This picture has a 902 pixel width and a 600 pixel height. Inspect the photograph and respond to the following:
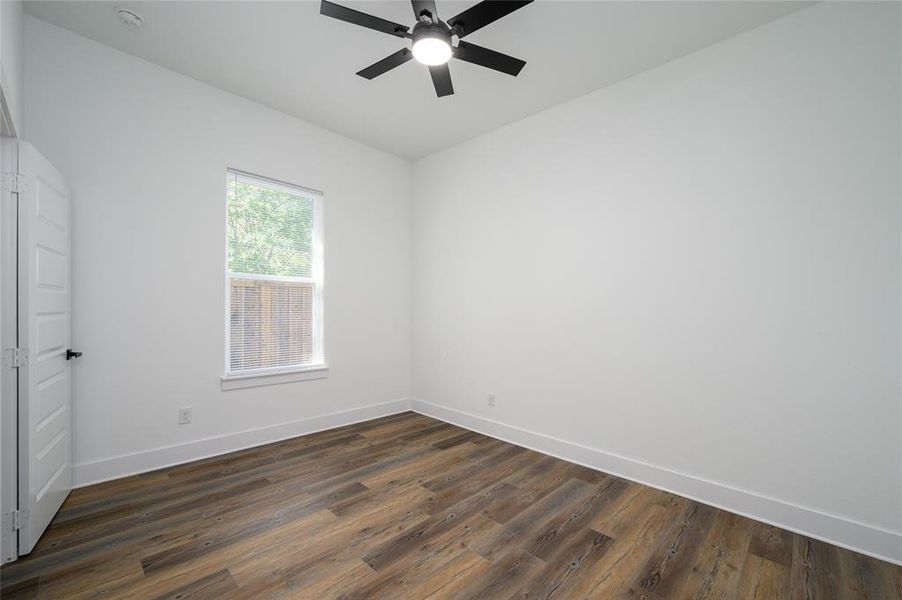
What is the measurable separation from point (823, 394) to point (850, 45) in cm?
198

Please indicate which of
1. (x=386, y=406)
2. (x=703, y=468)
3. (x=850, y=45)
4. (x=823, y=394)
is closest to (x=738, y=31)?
(x=850, y=45)

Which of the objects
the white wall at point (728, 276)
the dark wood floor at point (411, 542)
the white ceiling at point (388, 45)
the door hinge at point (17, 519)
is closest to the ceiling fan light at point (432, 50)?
the white ceiling at point (388, 45)

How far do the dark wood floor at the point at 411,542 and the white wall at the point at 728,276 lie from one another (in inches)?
15.8

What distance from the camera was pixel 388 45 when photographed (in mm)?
2768

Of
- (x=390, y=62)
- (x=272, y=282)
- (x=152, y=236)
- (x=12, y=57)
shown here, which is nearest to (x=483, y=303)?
(x=272, y=282)

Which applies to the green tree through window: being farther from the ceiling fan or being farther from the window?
the ceiling fan

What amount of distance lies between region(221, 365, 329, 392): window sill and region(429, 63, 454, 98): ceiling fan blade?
2749 mm

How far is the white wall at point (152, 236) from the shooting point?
270 centimetres

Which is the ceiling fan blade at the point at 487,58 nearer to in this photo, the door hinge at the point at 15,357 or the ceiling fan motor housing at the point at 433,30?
the ceiling fan motor housing at the point at 433,30

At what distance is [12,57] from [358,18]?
1.84 metres

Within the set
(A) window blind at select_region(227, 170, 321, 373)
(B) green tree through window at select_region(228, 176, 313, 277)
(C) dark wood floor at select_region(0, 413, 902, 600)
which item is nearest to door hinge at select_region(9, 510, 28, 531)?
(C) dark wood floor at select_region(0, 413, 902, 600)

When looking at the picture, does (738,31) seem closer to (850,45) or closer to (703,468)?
(850,45)

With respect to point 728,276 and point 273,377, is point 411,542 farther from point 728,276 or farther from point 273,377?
point 728,276

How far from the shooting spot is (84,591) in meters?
1.74
